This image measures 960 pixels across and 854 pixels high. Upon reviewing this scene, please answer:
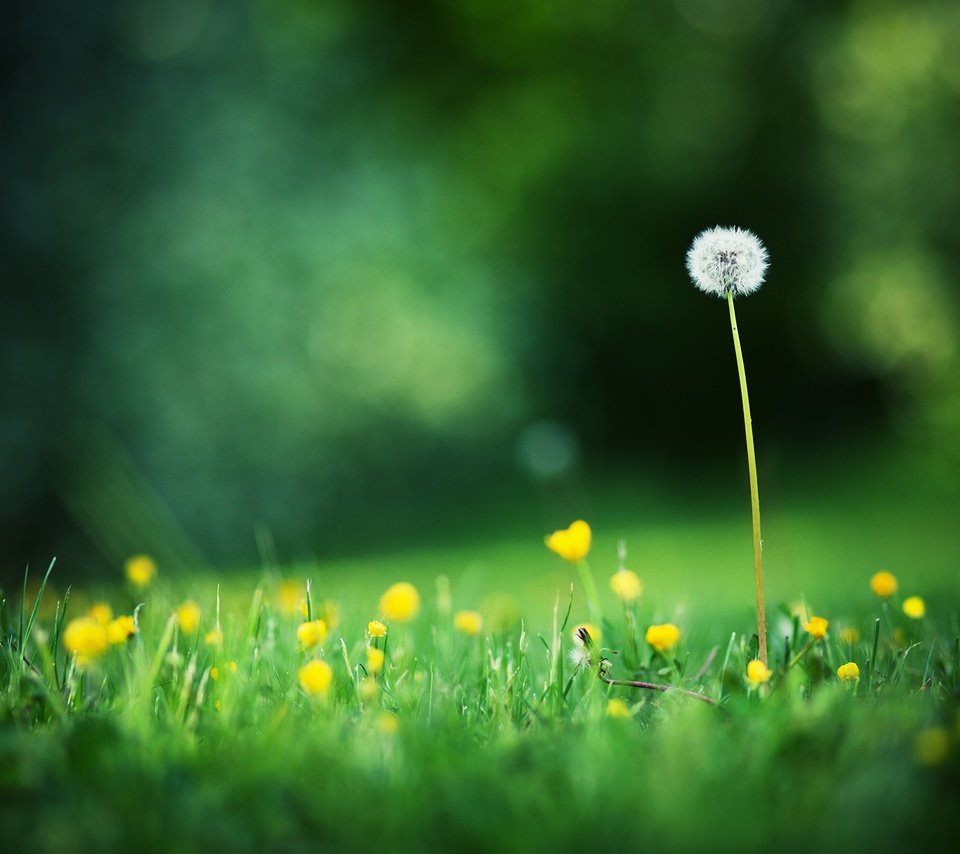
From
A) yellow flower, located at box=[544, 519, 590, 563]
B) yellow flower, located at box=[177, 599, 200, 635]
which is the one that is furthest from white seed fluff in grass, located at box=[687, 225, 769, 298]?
yellow flower, located at box=[177, 599, 200, 635]

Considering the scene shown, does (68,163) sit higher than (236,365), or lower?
higher

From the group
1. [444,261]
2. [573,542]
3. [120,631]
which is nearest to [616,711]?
[573,542]

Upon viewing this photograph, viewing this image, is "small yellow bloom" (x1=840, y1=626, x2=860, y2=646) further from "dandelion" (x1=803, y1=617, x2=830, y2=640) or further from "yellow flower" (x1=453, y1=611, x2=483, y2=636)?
"yellow flower" (x1=453, y1=611, x2=483, y2=636)

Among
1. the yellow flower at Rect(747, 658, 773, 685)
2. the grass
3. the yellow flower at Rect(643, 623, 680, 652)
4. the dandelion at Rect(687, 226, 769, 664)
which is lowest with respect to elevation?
the grass

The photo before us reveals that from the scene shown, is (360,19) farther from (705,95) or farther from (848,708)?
(848,708)

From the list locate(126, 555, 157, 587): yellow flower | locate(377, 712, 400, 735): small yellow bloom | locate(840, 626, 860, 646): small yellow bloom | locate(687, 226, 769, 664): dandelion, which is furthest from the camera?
locate(126, 555, 157, 587): yellow flower

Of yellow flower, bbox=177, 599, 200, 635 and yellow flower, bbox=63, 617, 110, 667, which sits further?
→ yellow flower, bbox=177, 599, 200, 635

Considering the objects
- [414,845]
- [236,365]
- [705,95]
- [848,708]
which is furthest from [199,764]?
[705,95]

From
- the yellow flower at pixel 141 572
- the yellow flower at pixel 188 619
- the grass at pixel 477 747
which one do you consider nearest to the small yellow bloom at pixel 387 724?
the grass at pixel 477 747
